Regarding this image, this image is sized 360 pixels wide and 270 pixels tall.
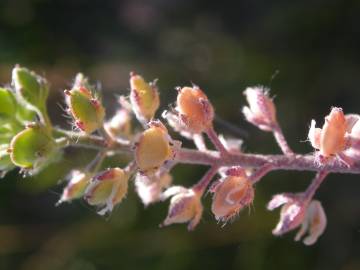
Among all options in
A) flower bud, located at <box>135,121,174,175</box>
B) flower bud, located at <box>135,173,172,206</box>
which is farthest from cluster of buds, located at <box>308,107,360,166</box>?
flower bud, located at <box>135,173,172,206</box>

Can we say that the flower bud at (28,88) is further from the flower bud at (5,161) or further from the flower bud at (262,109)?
the flower bud at (262,109)

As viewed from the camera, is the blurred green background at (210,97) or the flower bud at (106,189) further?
the blurred green background at (210,97)

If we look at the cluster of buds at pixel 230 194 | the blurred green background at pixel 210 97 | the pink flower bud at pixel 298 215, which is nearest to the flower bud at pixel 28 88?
the cluster of buds at pixel 230 194

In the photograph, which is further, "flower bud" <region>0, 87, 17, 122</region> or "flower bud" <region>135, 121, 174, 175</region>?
"flower bud" <region>0, 87, 17, 122</region>

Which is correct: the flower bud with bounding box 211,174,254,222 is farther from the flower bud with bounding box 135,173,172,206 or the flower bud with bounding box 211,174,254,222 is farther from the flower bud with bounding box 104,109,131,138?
A: the flower bud with bounding box 104,109,131,138

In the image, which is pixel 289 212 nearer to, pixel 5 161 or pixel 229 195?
pixel 229 195

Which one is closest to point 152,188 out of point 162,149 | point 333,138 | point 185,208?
point 185,208

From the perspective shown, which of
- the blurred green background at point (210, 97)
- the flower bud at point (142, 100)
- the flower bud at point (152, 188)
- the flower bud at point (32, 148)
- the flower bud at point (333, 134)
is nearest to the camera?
the flower bud at point (333, 134)
